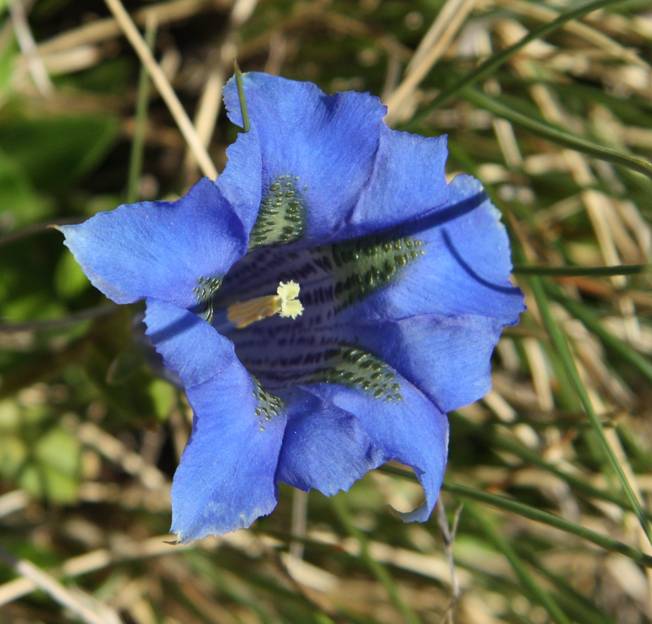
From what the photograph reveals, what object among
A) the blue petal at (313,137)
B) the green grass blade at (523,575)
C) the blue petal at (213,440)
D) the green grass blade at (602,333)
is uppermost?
the blue petal at (313,137)

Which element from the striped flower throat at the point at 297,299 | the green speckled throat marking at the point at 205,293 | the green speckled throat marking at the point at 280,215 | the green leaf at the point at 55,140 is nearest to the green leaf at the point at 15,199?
the green leaf at the point at 55,140

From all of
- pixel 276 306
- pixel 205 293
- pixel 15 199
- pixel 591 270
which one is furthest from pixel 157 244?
pixel 15 199

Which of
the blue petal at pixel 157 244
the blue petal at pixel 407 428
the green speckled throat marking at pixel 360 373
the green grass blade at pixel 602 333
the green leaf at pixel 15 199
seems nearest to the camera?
the blue petal at pixel 157 244

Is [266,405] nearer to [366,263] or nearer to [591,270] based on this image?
[366,263]

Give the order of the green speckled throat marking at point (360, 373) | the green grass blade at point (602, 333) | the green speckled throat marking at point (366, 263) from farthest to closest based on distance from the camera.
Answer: the green grass blade at point (602, 333), the green speckled throat marking at point (366, 263), the green speckled throat marking at point (360, 373)

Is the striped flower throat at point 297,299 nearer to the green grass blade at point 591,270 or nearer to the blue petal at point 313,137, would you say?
the blue petal at point 313,137

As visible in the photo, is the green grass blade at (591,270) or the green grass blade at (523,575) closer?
the green grass blade at (591,270)

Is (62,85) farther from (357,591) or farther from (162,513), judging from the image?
(357,591)
